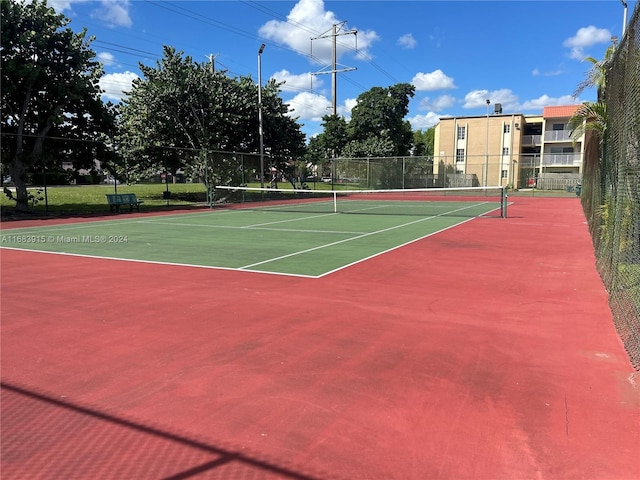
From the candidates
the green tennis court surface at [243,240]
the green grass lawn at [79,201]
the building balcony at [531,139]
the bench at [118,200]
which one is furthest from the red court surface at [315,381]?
the building balcony at [531,139]

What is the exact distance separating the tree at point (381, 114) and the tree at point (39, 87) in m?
38.8

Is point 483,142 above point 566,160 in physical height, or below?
above

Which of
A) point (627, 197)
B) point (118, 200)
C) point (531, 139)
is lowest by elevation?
point (118, 200)

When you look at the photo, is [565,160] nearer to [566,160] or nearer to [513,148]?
[566,160]

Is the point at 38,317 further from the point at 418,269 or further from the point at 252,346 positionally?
the point at 418,269

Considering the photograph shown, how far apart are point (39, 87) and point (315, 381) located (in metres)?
23.1

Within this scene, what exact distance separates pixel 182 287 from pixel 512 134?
58335 mm

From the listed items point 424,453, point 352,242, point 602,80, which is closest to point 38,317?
point 424,453

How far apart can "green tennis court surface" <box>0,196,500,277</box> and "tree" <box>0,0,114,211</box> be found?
6.08 metres

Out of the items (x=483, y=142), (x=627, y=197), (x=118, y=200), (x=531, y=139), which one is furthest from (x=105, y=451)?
(x=531, y=139)

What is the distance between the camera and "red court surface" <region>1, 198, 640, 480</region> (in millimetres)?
2969

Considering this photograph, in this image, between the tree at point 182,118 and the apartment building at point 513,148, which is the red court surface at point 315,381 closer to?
the tree at point 182,118

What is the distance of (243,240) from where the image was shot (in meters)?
12.9

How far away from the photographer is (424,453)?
3023 millimetres
